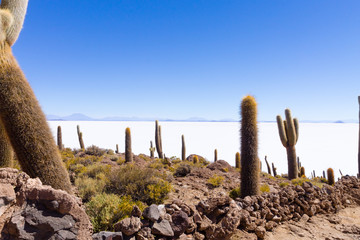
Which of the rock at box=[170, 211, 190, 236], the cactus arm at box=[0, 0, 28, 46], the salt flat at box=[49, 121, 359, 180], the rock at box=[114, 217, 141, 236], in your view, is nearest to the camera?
the rock at box=[114, 217, 141, 236]

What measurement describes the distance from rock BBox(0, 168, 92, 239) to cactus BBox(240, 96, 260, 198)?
546 cm

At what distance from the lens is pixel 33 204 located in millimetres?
3201

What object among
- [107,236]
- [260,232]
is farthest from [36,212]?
[260,232]

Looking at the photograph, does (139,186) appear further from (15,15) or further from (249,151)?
(15,15)

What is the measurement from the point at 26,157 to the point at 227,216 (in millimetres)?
4547

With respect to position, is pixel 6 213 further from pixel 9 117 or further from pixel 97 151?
pixel 97 151

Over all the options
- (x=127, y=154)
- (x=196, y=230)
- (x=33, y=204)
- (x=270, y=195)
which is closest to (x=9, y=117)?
(x=33, y=204)

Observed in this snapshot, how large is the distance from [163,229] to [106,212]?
1.40 m

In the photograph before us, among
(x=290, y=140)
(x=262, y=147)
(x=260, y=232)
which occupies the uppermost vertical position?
(x=290, y=140)

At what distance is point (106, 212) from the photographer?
4898 millimetres

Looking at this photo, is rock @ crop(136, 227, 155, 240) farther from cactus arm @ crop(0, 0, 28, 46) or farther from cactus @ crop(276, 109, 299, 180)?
cactus @ crop(276, 109, 299, 180)

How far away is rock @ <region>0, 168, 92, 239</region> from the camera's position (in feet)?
9.72

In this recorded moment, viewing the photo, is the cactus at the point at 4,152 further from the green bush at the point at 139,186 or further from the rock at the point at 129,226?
the rock at the point at 129,226

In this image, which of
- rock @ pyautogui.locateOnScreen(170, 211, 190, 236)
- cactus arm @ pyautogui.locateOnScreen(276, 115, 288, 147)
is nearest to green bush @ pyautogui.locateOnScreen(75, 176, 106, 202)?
rock @ pyautogui.locateOnScreen(170, 211, 190, 236)
